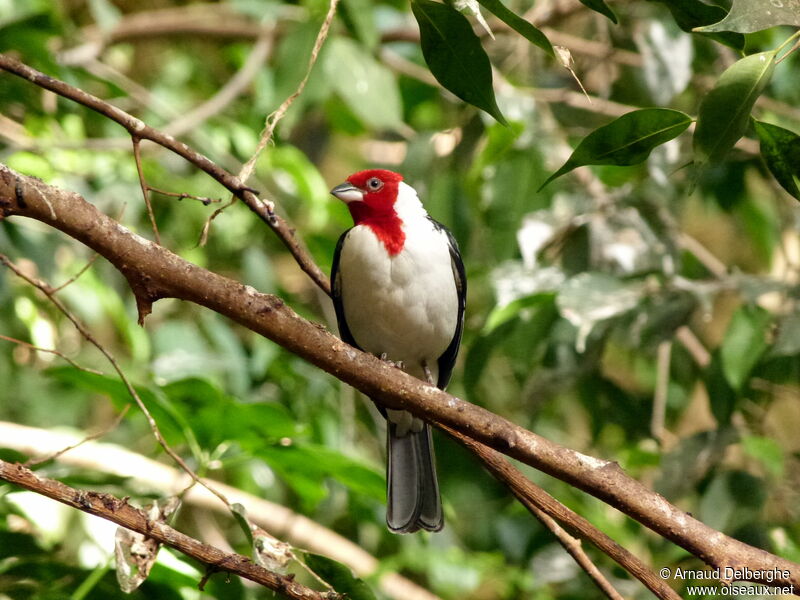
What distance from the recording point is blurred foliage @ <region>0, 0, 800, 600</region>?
2486 millimetres

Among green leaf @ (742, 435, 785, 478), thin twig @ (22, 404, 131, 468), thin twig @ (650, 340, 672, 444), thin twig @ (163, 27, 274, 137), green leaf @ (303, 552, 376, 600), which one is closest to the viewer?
thin twig @ (22, 404, 131, 468)

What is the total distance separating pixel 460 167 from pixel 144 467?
5.77ft

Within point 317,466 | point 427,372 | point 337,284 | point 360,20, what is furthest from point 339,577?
point 360,20

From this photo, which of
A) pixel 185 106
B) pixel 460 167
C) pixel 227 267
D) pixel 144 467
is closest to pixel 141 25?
pixel 185 106

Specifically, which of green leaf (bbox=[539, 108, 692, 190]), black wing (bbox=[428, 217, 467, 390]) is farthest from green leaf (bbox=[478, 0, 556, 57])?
black wing (bbox=[428, 217, 467, 390])

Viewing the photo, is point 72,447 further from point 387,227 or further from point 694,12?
point 387,227

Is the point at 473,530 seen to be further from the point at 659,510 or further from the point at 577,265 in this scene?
the point at 659,510

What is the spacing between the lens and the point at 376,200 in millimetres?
3521

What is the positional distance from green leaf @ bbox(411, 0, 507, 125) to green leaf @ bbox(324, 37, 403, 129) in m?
2.19

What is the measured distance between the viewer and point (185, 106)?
19.6ft

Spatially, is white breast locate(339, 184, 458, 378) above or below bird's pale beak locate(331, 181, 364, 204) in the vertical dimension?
below

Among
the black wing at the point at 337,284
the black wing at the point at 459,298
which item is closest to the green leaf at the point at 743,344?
the black wing at the point at 459,298

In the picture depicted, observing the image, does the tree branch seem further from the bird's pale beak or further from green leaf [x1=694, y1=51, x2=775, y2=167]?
green leaf [x1=694, y1=51, x2=775, y2=167]

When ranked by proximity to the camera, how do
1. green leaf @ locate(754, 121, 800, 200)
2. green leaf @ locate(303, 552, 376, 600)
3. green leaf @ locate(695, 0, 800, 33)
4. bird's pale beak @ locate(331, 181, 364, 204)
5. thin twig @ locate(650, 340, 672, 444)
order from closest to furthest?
green leaf @ locate(695, 0, 800, 33), green leaf @ locate(754, 121, 800, 200), green leaf @ locate(303, 552, 376, 600), bird's pale beak @ locate(331, 181, 364, 204), thin twig @ locate(650, 340, 672, 444)
